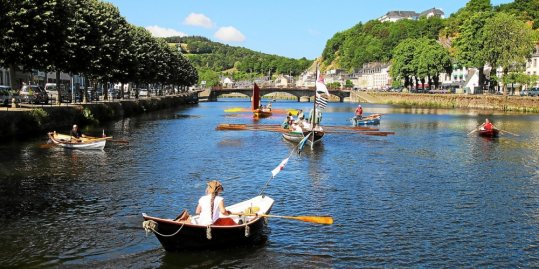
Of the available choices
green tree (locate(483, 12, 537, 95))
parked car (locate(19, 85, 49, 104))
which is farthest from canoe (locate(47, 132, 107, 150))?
green tree (locate(483, 12, 537, 95))

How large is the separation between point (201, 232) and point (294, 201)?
30.7 ft

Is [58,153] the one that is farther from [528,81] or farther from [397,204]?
[528,81]

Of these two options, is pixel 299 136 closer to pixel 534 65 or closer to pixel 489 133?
pixel 489 133

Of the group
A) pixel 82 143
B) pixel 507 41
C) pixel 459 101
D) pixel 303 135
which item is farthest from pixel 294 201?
pixel 459 101

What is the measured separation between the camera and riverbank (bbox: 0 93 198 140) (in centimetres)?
4872

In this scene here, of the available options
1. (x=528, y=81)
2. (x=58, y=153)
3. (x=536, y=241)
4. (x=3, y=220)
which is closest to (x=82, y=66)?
(x=58, y=153)

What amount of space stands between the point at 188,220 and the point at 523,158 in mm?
33157

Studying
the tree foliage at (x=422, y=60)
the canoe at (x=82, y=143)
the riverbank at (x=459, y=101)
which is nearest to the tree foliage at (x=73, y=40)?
the canoe at (x=82, y=143)

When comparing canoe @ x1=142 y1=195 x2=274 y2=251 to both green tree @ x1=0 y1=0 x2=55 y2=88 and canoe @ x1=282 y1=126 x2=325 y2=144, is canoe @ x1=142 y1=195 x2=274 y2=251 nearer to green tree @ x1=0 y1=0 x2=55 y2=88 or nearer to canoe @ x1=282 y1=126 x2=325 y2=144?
canoe @ x1=282 y1=126 x2=325 y2=144

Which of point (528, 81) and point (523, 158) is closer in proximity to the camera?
point (523, 158)

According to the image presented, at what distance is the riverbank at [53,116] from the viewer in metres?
48.7

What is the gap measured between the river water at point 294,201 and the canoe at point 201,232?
35cm

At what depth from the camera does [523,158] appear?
43406 millimetres

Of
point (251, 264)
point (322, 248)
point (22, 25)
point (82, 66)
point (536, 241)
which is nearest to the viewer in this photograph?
point (251, 264)
